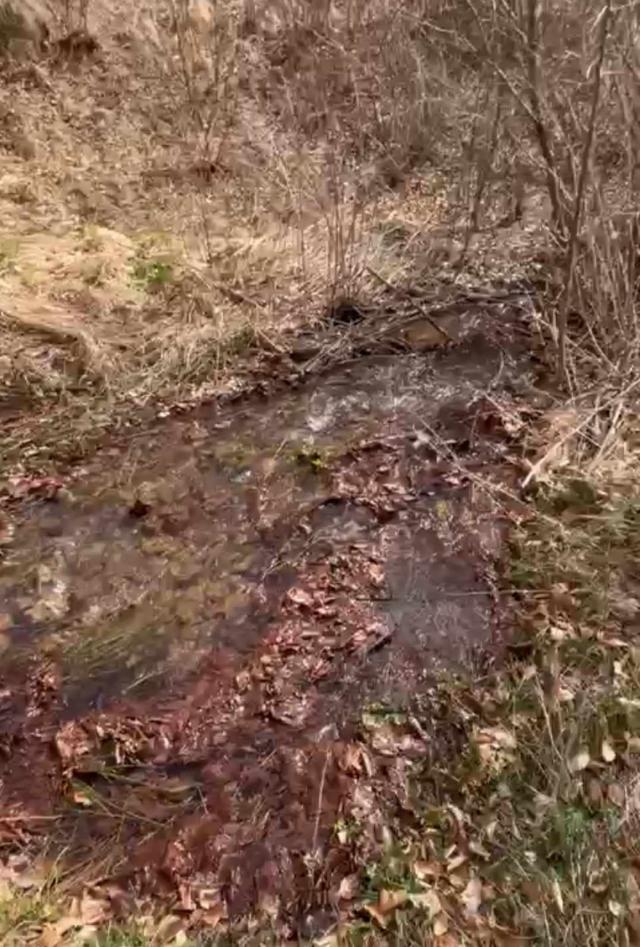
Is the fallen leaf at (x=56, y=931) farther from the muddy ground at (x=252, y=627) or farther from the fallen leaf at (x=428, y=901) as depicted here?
the fallen leaf at (x=428, y=901)

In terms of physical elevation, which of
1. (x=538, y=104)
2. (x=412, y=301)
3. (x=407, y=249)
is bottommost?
(x=412, y=301)

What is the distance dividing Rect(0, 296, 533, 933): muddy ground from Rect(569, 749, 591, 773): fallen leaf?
492mm

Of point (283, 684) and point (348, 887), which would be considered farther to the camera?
point (283, 684)

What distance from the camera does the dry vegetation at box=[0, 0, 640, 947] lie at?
2951 millimetres

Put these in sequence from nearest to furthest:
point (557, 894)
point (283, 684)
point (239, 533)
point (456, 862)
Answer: point (557, 894) → point (456, 862) → point (283, 684) → point (239, 533)

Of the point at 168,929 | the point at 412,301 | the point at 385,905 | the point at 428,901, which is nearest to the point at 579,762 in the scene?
the point at 428,901

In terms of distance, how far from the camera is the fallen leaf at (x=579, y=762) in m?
3.04

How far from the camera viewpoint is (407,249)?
627 cm

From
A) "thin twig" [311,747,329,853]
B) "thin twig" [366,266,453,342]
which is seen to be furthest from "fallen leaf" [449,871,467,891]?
"thin twig" [366,266,453,342]

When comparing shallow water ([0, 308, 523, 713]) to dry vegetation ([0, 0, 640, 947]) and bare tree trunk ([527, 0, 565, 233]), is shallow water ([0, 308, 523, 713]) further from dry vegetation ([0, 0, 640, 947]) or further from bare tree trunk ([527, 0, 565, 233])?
bare tree trunk ([527, 0, 565, 233])

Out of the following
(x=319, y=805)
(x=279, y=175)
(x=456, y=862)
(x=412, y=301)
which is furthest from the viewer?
(x=279, y=175)

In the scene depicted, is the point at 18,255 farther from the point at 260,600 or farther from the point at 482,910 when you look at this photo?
the point at 482,910

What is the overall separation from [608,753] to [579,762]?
12 centimetres

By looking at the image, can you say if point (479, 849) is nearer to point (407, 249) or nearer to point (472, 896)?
point (472, 896)
